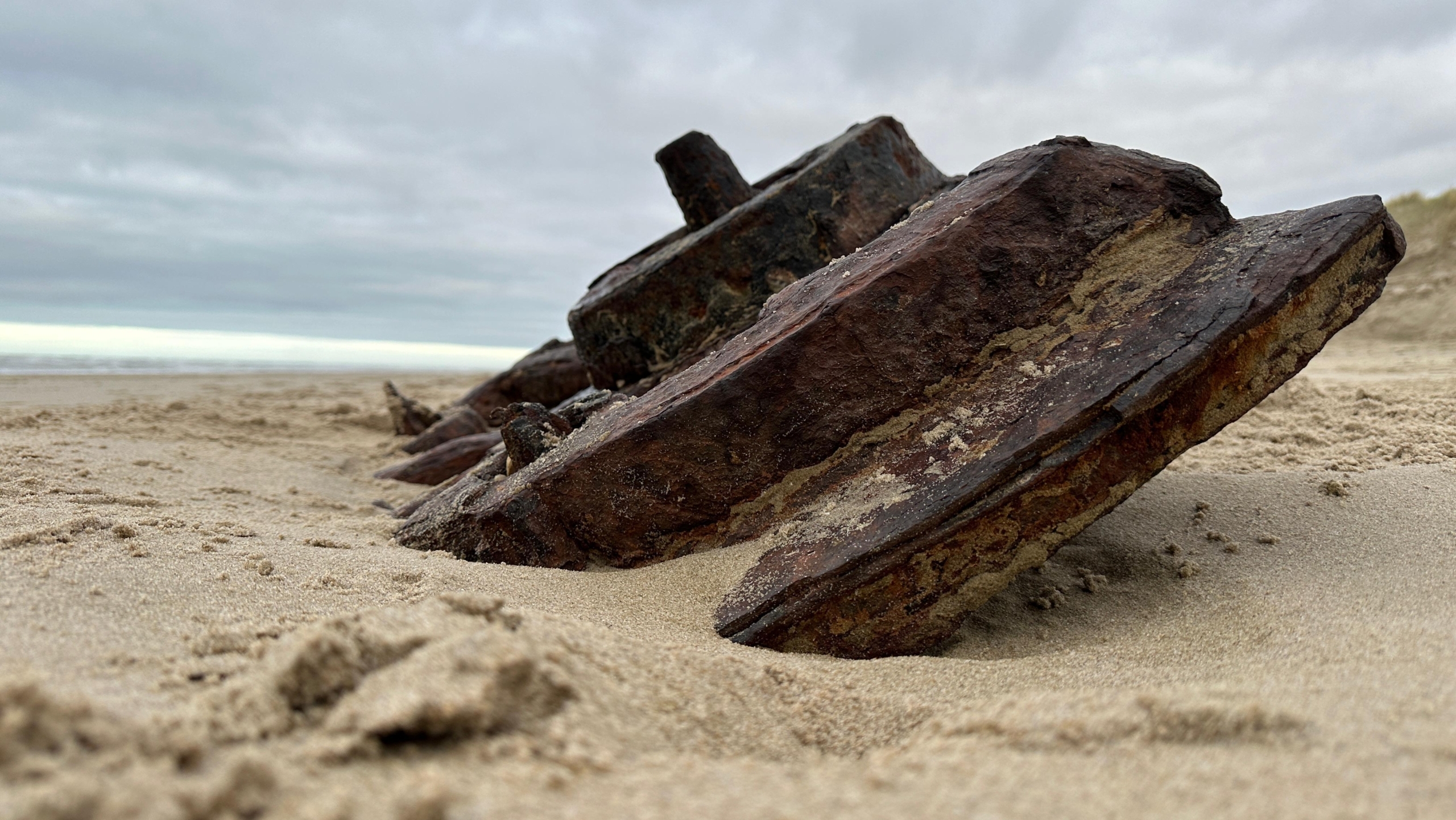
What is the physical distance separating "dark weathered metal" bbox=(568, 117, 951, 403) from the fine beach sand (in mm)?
1611

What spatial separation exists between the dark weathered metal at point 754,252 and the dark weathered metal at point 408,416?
3854mm

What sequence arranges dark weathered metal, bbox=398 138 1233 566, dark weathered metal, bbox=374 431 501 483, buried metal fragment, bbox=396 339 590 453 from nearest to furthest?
dark weathered metal, bbox=398 138 1233 566 → dark weathered metal, bbox=374 431 501 483 → buried metal fragment, bbox=396 339 590 453

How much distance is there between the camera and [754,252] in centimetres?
384

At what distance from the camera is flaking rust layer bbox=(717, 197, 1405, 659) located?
2.17 m

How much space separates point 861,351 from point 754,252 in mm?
1482

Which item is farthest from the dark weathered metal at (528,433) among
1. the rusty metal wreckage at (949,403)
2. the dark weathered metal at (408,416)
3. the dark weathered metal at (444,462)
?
the dark weathered metal at (408,416)

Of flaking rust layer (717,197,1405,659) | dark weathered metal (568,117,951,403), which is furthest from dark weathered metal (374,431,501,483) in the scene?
flaking rust layer (717,197,1405,659)

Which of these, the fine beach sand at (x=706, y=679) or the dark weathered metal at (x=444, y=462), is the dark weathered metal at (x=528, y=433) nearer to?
the fine beach sand at (x=706, y=679)

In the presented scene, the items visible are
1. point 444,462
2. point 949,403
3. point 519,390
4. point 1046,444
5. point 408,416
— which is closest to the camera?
point 1046,444

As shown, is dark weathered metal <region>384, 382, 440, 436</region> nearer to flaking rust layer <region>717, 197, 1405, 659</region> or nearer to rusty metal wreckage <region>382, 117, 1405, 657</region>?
rusty metal wreckage <region>382, 117, 1405, 657</region>

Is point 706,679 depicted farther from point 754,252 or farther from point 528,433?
point 754,252

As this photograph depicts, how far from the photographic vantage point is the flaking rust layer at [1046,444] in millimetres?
2172

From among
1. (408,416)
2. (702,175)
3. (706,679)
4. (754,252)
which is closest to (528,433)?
(754,252)

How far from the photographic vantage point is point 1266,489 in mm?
3012
